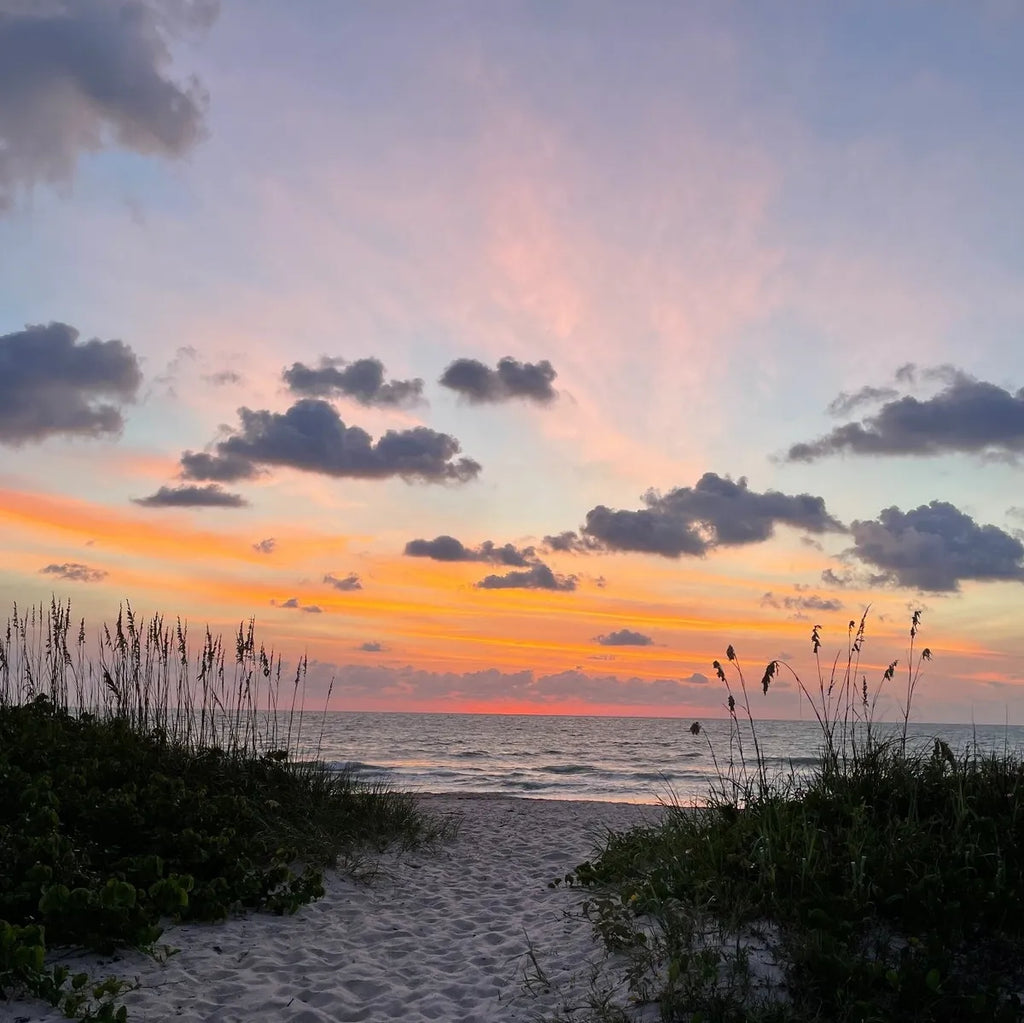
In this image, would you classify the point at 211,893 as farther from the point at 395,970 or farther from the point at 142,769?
the point at 142,769

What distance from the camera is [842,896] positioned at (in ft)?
17.1

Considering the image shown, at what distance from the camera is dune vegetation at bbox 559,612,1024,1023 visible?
4551 millimetres

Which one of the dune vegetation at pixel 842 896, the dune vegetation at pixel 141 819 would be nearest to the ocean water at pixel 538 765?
the dune vegetation at pixel 141 819

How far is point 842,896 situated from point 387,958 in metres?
3.32

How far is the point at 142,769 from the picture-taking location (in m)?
8.56

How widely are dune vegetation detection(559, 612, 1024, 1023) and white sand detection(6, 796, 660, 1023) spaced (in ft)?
2.15

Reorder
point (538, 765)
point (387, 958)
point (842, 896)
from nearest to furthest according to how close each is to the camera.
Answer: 1. point (842, 896)
2. point (387, 958)
3. point (538, 765)

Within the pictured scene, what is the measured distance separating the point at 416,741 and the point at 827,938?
40.5m

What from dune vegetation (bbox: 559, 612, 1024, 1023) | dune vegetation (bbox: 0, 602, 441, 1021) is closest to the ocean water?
dune vegetation (bbox: 0, 602, 441, 1021)

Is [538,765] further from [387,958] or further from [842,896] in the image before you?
[842,896]

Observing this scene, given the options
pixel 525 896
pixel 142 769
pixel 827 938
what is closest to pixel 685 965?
pixel 827 938

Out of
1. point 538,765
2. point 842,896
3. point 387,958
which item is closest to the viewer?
point 842,896

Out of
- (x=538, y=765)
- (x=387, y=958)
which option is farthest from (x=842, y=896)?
(x=538, y=765)

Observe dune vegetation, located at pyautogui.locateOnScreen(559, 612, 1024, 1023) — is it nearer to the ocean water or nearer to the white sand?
the white sand
